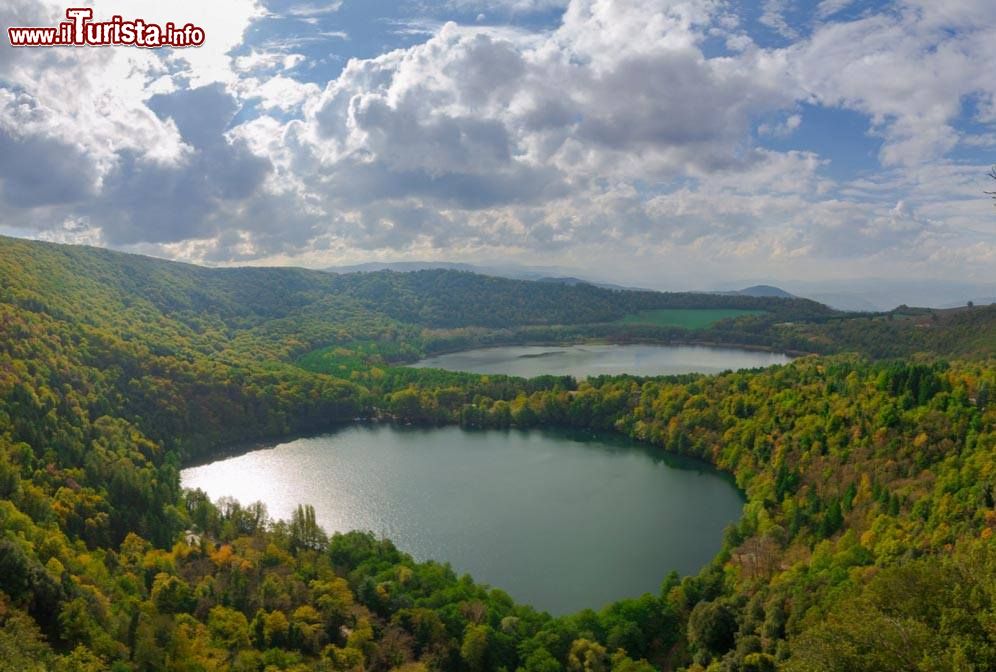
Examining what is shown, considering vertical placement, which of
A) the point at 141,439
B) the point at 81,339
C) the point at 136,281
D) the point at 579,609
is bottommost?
the point at 579,609

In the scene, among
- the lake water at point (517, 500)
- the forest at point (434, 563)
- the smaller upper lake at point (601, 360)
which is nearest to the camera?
the forest at point (434, 563)

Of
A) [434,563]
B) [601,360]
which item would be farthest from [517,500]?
[601,360]

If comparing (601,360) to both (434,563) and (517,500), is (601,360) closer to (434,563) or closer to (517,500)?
(517,500)

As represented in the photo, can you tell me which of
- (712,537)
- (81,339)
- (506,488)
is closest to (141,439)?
(81,339)

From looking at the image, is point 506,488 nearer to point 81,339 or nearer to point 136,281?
point 81,339

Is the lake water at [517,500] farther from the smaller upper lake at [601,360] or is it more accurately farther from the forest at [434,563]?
the smaller upper lake at [601,360]

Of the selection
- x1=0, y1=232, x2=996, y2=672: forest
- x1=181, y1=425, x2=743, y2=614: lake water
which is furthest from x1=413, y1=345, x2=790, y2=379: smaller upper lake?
x1=181, y1=425, x2=743, y2=614: lake water

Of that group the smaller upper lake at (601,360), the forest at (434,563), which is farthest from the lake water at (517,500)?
the smaller upper lake at (601,360)
